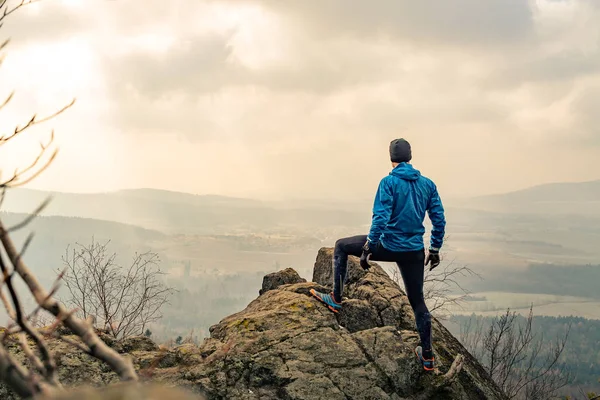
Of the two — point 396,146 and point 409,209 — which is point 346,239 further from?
point 396,146

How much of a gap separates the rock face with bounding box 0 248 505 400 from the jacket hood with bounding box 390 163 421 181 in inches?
105

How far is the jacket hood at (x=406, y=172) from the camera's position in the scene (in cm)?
738

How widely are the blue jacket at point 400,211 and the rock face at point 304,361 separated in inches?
66.0

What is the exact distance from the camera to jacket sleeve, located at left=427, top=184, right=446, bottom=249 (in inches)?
303

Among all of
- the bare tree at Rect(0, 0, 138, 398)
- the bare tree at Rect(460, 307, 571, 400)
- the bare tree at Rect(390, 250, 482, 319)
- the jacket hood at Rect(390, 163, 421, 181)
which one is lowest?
the bare tree at Rect(460, 307, 571, 400)

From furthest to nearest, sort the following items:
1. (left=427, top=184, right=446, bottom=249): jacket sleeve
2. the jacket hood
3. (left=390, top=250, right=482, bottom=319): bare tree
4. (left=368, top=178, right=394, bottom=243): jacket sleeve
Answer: (left=390, top=250, right=482, bottom=319): bare tree, (left=427, top=184, right=446, bottom=249): jacket sleeve, the jacket hood, (left=368, top=178, right=394, bottom=243): jacket sleeve

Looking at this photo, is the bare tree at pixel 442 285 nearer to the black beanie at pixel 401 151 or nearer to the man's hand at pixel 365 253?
the man's hand at pixel 365 253

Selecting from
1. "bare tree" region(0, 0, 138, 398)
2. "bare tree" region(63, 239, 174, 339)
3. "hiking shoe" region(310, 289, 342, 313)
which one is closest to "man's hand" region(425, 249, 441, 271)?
"hiking shoe" region(310, 289, 342, 313)

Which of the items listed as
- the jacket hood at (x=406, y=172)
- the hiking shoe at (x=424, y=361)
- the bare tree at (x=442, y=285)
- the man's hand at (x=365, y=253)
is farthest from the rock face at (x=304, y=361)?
the bare tree at (x=442, y=285)

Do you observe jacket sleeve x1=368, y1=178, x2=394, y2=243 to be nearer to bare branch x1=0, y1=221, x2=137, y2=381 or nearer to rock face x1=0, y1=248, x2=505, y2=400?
rock face x1=0, y1=248, x2=505, y2=400

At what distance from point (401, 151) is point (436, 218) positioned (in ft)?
4.41

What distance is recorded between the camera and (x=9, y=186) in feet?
10.2

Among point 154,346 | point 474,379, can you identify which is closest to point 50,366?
point 154,346

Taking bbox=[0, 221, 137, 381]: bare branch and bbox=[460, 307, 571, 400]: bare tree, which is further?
bbox=[460, 307, 571, 400]: bare tree
